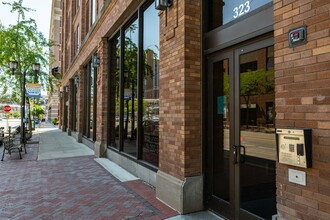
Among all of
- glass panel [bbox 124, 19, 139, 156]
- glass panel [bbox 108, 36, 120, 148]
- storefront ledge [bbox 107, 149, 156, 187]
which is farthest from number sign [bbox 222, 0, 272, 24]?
glass panel [bbox 108, 36, 120, 148]

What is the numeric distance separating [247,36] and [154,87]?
329 centimetres

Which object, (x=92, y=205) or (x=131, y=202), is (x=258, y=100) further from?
(x=92, y=205)

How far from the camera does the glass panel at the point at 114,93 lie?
376 inches

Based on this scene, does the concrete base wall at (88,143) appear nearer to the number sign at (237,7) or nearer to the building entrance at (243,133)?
the building entrance at (243,133)

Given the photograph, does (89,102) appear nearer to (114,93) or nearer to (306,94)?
(114,93)

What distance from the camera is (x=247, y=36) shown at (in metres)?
3.79

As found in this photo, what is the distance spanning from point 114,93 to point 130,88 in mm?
1699

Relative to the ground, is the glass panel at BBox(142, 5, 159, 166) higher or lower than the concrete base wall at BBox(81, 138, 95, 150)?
higher

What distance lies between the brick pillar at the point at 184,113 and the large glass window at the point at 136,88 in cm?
153

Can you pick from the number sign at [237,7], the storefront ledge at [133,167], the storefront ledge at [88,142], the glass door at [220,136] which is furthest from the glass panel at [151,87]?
the storefront ledge at [88,142]

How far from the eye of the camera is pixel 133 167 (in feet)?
23.9

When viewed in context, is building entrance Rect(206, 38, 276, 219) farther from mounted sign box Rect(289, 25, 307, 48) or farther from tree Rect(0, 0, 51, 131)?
tree Rect(0, 0, 51, 131)

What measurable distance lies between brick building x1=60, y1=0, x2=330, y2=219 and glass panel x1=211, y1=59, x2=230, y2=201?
0.02m

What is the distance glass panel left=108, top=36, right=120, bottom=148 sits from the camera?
9.55 metres
